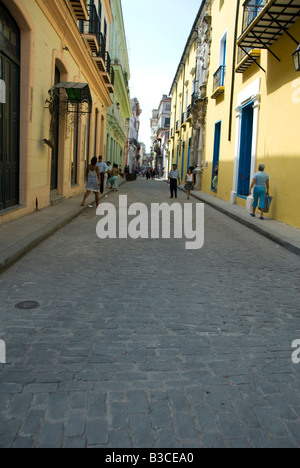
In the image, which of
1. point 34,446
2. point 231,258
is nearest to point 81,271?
point 231,258

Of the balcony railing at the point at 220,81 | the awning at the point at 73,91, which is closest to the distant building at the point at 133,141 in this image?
the balcony railing at the point at 220,81

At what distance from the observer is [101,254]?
262 inches

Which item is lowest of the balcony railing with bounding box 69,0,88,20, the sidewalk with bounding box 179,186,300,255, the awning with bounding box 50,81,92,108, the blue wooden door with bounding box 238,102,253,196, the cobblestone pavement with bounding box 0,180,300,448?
the cobblestone pavement with bounding box 0,180,300,448

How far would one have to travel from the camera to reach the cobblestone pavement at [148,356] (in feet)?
7.46

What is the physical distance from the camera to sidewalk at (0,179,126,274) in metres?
5.83

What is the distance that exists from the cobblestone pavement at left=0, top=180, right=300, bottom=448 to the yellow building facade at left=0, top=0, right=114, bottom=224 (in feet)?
12.6

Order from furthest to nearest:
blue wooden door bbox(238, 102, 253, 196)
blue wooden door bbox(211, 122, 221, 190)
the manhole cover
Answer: blue wooden door bbox(211, 122, 221, 190) → blue wooden door bbox(238, 102, 253, 196) → the manhole cover

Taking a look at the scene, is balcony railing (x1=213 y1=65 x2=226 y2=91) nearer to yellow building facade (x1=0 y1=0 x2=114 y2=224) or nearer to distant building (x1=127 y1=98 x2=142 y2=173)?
yellow building facade (x1=0 y1=0 x2=114 y2=224)

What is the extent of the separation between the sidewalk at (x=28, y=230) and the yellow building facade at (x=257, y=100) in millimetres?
5443

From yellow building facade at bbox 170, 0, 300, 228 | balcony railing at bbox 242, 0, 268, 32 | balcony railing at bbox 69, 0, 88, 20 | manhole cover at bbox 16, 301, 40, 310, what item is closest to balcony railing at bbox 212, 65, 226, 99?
yellow building facade at bbox 170, 0, 300, 228

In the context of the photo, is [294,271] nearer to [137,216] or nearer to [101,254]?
[101,254]

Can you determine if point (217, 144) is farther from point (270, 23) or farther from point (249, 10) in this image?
point (270, 23)

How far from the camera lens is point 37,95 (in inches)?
393

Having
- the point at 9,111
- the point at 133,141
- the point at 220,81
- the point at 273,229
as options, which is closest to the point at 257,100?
the point at 273,229
